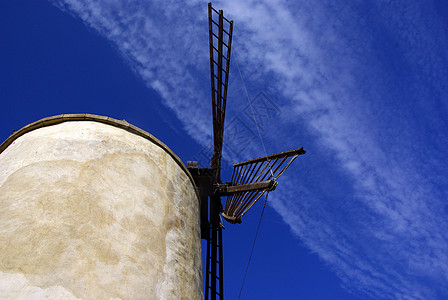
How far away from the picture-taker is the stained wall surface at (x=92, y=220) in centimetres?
284

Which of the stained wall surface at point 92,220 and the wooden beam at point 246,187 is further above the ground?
the wooden beam at point 246,187

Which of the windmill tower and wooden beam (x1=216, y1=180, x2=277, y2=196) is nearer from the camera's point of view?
the windmill tower

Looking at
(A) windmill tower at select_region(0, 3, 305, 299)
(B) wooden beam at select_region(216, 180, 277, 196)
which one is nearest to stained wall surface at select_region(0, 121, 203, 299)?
(A) windmill tower at select_region(0, 3, 305, 299)

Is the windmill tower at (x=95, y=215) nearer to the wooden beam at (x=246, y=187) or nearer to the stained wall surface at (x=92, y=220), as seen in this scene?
the stained wall surface at (x=92, y=220)

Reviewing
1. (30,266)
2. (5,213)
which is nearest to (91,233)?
(30,266)

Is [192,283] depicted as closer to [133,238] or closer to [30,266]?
[133,238]

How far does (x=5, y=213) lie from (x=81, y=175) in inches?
28.6

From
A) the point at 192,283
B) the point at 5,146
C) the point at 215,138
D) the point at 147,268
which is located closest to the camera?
the point at 147,268

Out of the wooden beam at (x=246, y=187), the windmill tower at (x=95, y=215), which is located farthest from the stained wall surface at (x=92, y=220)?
the wooden beam at (x=246, y=187)

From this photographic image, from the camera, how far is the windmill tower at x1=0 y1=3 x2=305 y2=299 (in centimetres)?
285

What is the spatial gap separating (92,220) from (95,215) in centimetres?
6

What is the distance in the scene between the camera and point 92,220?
10.7ft

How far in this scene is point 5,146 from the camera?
14.8 ft

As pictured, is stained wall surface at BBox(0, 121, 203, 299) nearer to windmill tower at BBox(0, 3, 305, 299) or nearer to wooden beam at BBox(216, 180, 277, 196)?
windmill tower at BBox(0, 3, 305, 299)
